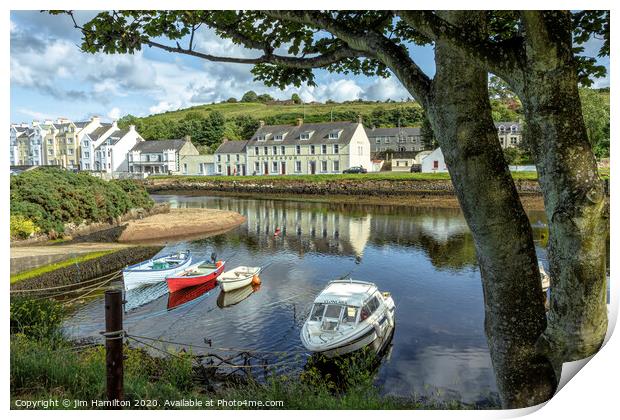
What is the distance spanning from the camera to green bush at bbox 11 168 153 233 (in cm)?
1348

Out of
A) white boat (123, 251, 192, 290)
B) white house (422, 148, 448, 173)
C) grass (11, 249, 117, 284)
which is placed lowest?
white boat (123, 251, 192, 290)

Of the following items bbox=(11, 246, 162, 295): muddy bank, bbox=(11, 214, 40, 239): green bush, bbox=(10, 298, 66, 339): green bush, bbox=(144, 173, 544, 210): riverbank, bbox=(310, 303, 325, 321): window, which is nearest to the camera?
bbox=(10, 298, 66, 339): green bush

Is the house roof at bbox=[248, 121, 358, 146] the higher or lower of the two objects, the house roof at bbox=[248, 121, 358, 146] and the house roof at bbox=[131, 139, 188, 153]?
the higher

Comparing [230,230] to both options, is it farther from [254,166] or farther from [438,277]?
[254,166]

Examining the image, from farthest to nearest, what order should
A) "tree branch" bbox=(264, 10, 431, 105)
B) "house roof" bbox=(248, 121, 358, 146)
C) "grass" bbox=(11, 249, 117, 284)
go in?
"house roof" bbox=(248, 121, 358, 146)
"grass" bbox=(11, 249, 117, 284)
"tree branch" bbox=(264, 10, 431, 105)

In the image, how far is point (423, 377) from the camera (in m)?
8.15

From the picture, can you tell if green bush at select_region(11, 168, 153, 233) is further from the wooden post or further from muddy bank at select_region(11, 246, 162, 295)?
the wooden post

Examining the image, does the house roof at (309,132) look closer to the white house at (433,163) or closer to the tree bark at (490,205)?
the white house at (433,163)

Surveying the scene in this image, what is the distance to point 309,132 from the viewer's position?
48.2 meters

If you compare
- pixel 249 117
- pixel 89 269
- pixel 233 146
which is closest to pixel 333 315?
pixel 89 269

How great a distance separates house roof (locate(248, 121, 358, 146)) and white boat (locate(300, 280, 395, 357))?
37330mm

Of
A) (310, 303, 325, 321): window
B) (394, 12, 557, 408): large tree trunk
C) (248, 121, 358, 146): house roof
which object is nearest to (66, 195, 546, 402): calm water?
(310, 303, 325, 321): window

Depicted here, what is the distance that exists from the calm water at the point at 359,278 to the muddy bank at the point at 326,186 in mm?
12717

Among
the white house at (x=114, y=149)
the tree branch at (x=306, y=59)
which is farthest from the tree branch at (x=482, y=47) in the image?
the white house at (x=114, y=149)
